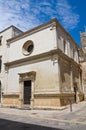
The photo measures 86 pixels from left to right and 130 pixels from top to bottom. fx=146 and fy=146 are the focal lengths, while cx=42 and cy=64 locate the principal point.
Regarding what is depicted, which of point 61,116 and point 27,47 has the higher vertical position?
point 27,47

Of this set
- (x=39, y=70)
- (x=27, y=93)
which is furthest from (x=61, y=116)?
(x=27, y=93)

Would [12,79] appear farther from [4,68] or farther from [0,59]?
[0,59]

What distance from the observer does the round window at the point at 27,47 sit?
57.9ft

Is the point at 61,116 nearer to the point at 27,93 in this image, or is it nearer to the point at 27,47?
the point at 27,93

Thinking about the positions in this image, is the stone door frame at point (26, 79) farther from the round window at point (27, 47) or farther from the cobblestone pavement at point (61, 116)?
the cobblestone pavement at point (61, 116)

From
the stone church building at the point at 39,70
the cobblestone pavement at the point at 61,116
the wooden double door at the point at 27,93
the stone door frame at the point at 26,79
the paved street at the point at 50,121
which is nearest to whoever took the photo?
the paved street at the point at 50,121

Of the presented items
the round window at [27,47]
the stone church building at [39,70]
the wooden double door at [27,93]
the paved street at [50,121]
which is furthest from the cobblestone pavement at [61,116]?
the round window at [27,47]

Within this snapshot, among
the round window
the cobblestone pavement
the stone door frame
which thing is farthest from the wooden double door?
the cobblestone pavement

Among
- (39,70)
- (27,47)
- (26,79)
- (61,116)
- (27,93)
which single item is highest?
(27,47)

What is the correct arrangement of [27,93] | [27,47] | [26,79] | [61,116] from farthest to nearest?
1. [27,47]
2. [26,79]
3. [27,93]
4. [61,116]

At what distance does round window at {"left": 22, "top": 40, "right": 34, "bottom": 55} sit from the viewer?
1766 cm

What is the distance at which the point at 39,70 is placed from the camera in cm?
1543

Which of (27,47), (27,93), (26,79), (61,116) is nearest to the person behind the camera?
(61,116)

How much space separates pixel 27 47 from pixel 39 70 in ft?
13.7
